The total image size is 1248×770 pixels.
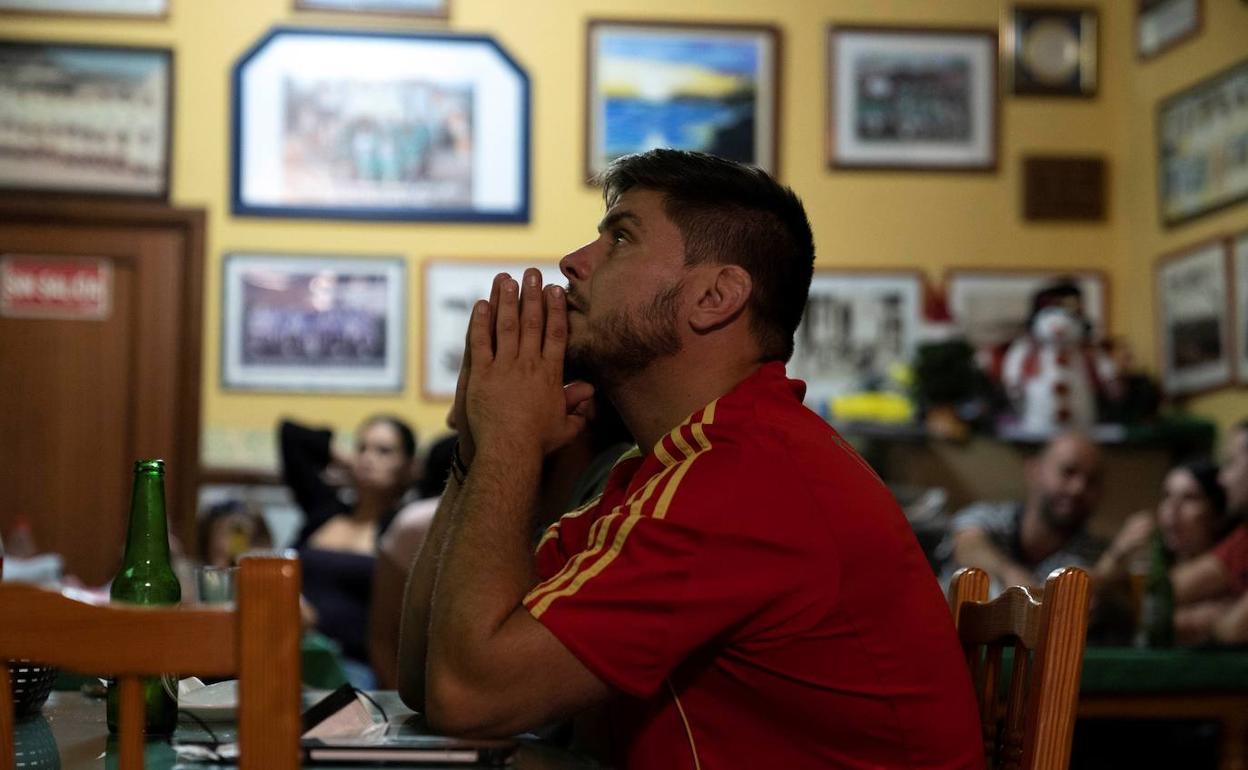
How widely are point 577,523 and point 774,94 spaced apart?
4.74 metres

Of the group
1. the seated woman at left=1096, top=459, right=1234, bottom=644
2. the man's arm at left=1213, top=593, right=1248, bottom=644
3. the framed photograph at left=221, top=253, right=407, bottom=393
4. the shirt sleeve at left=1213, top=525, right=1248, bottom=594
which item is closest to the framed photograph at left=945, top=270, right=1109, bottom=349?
the seated woman at left=1096, top=459, right=1234, bottom=644

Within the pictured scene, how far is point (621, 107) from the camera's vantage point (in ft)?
20.1

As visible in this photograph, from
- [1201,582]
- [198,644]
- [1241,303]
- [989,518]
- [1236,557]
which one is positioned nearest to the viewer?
[198,644]

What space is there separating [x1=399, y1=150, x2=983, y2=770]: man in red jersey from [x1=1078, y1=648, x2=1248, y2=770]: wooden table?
1756 millimetres

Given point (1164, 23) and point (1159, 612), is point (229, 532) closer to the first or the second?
point (1159, 612)

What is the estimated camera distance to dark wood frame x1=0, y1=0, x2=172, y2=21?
19.5 ft

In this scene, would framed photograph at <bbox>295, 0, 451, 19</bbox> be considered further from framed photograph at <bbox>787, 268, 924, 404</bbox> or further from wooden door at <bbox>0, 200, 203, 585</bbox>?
framed photograph at <bbox>787, 268, 924, 404</bbox>

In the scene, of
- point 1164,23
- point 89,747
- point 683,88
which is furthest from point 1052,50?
point 89,747

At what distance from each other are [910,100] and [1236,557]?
263cm

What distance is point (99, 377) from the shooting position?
592 cm

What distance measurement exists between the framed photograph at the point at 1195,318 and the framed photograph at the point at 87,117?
3853 millimetres

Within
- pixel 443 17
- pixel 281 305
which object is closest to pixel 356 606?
pixel 281 305

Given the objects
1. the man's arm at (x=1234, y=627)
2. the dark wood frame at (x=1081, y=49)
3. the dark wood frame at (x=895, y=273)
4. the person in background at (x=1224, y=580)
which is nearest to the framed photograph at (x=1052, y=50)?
the dark wood frame at (x=1081, y=49)

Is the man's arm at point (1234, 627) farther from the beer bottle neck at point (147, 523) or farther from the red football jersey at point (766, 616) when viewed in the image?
the beer bottle neck at point (147, 523)
